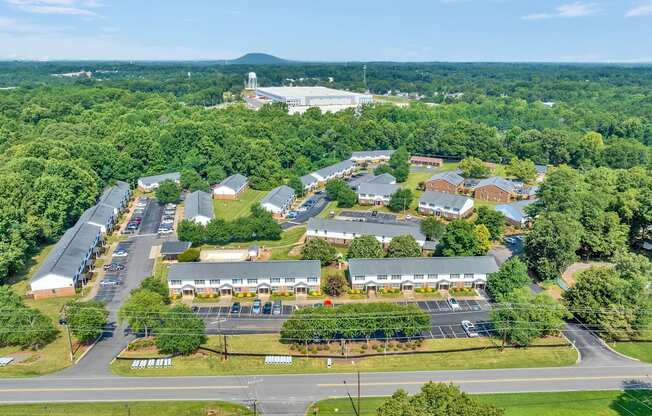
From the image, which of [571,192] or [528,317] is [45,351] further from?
[571,192]

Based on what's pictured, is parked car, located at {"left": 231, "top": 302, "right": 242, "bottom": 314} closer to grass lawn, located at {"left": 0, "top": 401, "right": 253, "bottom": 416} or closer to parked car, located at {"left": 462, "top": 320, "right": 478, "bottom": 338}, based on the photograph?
grass lawn, located at {"left": 0, "top": 401, "right": 253, "bottom": 416}

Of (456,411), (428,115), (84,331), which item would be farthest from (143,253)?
(428,115)

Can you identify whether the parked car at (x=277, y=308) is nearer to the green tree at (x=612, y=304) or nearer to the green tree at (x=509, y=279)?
the green tree at (x=509, y=279)

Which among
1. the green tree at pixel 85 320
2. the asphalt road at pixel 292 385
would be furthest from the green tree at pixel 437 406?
the green tree at pixel 85 320

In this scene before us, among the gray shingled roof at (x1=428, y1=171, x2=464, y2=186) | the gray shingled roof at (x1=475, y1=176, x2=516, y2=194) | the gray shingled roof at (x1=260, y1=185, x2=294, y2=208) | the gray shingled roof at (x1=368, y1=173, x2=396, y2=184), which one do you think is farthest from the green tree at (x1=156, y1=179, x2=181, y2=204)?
the gray shingled roof at (x1=475, y1=176, x2=516, y2=194)

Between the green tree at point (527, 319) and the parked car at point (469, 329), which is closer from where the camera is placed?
the green tree at point (527, 319)

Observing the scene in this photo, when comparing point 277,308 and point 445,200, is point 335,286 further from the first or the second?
point 445,200
